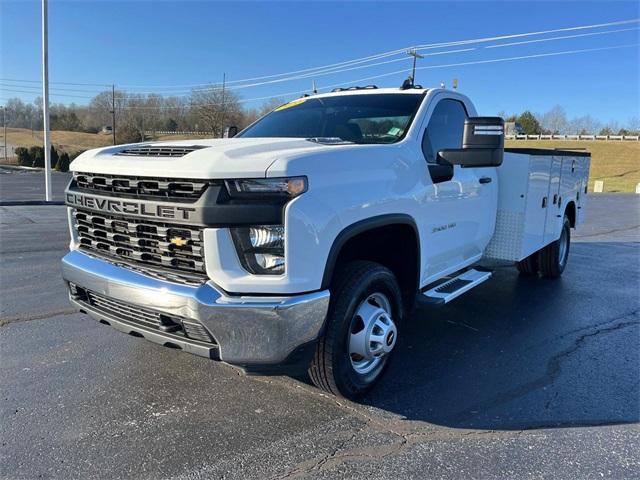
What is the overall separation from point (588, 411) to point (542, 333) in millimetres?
1526

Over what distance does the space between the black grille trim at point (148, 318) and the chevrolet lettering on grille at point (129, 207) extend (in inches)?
19.9

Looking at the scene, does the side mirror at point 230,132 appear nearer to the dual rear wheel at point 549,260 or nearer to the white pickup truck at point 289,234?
the white pickup truck at point 289,234

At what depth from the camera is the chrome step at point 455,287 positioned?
3.87 m

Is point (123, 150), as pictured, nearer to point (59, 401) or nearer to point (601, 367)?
point (59, 401)

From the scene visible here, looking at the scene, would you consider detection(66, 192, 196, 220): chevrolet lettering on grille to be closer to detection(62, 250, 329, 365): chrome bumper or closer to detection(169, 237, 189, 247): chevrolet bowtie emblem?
detection(169, 237, 189, 247): chevrolet bowtie emblem

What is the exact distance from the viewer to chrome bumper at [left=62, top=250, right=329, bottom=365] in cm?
255

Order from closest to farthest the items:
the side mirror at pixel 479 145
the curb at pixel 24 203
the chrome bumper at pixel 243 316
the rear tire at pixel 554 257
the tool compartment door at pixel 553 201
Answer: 1. the chrome bumper at pixel 243 316
2. the side mirror at pixel 479 145
3. the tool compartment door at pixel 553 201
4. the rear tire at pixel 554 257
5. the curb at pixel 24 203

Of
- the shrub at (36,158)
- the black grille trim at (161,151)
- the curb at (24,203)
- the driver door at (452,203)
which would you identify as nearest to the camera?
the black grille trim at (161,151)

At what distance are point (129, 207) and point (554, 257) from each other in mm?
5671

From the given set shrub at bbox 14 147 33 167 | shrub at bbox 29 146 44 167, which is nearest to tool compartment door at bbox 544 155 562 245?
shrub at bbox 29 146 44 167

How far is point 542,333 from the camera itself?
475cm

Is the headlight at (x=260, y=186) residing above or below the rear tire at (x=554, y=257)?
above

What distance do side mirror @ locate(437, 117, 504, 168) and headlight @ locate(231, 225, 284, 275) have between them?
1.78 meters

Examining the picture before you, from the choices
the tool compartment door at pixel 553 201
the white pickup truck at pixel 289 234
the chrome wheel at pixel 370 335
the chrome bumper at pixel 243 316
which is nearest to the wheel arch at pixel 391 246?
the white pickup truck at pixel 289 234
